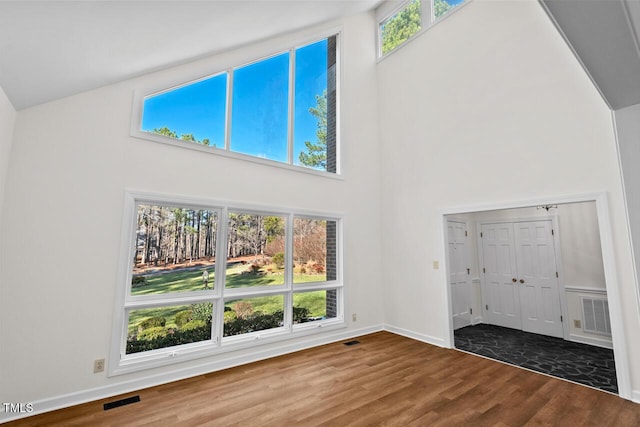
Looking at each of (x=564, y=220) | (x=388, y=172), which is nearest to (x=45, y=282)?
(x=388, y=172)

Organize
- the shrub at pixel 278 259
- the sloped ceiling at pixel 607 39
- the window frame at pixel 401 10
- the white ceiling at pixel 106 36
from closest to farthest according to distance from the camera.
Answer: the sloped ceiling at pixel 607 39
the white ceiling at pixel 106 36
the shrub at pixel 278 259
the window frame at pixel 401 10

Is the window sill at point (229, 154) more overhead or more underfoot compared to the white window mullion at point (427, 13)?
more underfoot

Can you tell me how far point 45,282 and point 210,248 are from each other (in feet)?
5.02

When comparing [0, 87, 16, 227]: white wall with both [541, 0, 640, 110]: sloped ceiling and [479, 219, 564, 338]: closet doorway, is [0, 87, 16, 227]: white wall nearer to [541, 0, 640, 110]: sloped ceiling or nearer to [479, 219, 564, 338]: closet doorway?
[541, 0, 640, 110]: sloped ceiling

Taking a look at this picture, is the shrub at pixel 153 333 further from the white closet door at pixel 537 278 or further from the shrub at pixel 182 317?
the white closet door at pixel 537 278

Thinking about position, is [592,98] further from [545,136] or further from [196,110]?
[196,110]

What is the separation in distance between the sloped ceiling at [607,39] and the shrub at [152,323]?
3.98m

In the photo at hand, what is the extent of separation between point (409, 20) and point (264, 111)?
3.42 metres

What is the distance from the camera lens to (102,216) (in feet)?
9.68

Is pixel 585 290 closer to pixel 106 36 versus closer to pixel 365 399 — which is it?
pixel 365 399

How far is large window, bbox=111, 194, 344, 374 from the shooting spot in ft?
10.3

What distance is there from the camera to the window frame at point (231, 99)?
330 cm

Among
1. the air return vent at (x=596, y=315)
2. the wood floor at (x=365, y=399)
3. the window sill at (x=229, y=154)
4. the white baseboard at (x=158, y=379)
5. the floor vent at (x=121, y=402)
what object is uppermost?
the window sill at (x=229, y=154)

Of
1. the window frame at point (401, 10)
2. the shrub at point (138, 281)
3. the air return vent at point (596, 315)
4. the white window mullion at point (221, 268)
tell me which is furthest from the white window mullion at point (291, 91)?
the air return vent at point (596, 315)
